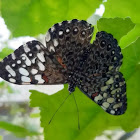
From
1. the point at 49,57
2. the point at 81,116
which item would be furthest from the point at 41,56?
the point at 81,116

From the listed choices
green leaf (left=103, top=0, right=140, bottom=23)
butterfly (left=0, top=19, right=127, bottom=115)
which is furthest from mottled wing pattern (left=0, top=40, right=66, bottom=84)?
green leaf (left=103, top=0, right=140, bottom=23)

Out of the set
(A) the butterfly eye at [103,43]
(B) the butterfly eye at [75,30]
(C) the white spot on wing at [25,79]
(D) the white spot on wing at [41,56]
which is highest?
(B) the butterfly eye at [75,30]

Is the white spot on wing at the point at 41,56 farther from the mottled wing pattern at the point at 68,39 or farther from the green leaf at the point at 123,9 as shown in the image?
the green leaf at the point at 123,9

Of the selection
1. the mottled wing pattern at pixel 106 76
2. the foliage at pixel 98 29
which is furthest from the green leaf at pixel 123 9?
the mottled wing pattern at pixel 106 76

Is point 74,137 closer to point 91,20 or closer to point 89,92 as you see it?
point 89,92

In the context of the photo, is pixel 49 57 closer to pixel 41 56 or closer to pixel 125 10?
pixel 41 56

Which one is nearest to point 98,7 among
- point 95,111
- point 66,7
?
point 66,7
